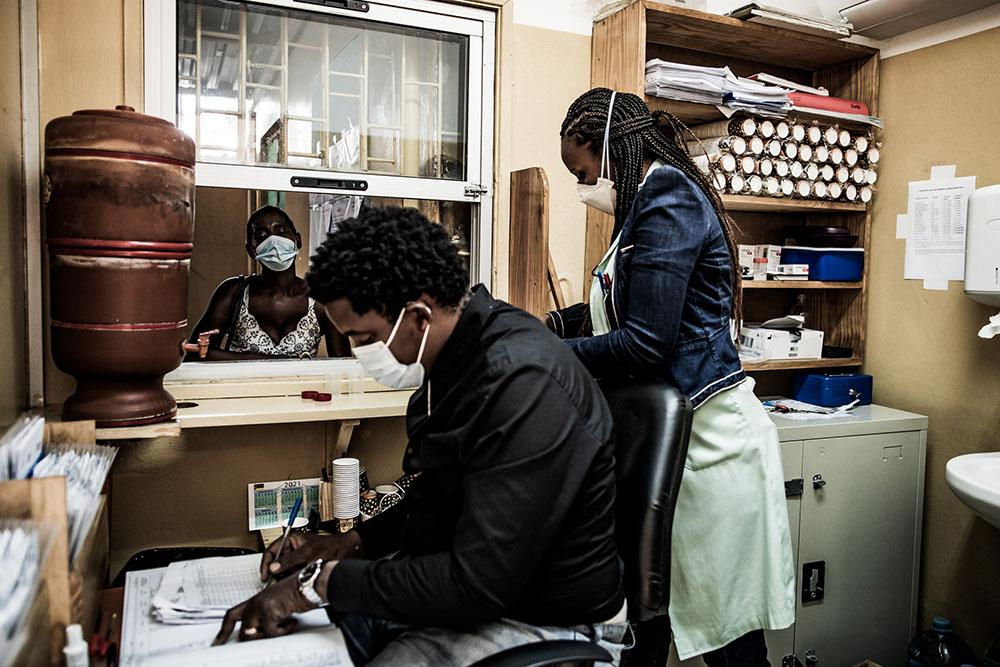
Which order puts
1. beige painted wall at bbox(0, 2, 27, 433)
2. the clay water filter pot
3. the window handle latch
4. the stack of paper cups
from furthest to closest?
the window handle latch → the stack of paper cups → beige painted wall at bbox(0, 2, 27, 433) → the clay water filter pot

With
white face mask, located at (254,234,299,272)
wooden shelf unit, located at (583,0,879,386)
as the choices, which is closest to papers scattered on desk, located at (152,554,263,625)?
white face mask, located at (254,234,299,272)

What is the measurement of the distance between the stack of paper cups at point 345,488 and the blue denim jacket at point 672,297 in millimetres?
653

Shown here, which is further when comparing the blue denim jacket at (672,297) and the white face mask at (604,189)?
the white face mask at (604,189)

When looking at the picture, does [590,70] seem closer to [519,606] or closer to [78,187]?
[78,187]

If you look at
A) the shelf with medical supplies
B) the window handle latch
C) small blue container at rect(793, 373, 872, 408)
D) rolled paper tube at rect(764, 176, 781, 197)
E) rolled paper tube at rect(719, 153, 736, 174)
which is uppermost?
the window handle latch

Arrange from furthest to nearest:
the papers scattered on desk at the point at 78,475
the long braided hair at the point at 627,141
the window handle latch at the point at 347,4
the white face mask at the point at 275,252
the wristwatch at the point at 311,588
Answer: the white face mask at the point at 275,252
the window handle latch at the point at 347,4
the long braided hair at the point at 627,141
the wristwatch at the point at 311,588
the papers scattered on desk at the point at 78,475

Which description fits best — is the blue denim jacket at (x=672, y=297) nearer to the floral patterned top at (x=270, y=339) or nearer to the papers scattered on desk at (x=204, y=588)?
the papers scattered on desk at (x=204, y=588)

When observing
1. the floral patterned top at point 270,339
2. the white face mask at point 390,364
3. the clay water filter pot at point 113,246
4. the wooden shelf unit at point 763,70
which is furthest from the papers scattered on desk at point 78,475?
the wooden shelf unit at point 763,70

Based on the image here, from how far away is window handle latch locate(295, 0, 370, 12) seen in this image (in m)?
2.07

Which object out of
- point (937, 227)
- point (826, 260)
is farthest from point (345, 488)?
point (937, 227)

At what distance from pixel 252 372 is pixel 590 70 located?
1.41 meters

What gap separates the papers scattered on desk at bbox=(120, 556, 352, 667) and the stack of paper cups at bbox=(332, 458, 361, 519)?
Answer: 1.99ft

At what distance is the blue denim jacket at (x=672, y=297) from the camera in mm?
1524

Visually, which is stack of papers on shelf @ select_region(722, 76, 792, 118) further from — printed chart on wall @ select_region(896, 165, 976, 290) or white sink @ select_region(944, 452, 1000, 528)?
white sink @ select_region(944, 452, 1000, 528)
